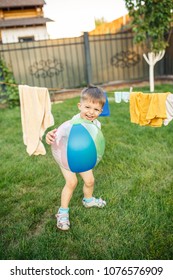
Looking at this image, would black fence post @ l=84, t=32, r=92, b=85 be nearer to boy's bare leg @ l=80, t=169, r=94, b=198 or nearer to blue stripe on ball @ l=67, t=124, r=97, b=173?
boy's bare leg @ l=80, t=169, r=94, b=198

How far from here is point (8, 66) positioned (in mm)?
9438

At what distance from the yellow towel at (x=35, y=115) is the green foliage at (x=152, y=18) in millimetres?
5317

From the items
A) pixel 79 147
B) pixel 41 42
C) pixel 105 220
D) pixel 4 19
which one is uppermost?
pixel 4 19

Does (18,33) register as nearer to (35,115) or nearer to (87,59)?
(87,59)

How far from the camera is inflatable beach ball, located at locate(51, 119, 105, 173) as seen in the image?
2438 millimetres

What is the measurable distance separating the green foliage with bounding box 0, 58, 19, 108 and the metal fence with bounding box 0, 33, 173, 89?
73 cm

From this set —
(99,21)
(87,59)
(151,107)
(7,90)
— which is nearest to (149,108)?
(151,107)

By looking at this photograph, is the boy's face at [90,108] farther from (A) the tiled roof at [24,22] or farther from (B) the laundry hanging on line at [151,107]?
(A) the tiled roof at [24,22]

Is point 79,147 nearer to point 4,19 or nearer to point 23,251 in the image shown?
point 23,251

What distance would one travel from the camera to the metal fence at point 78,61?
379 inches

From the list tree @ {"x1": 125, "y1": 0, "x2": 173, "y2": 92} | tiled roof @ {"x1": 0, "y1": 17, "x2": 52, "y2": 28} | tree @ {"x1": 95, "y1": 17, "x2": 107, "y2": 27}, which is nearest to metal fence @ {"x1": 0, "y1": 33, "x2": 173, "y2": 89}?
tree @ {"x1": 125, "y1": 0, "x2": 173, "y2": 92}
